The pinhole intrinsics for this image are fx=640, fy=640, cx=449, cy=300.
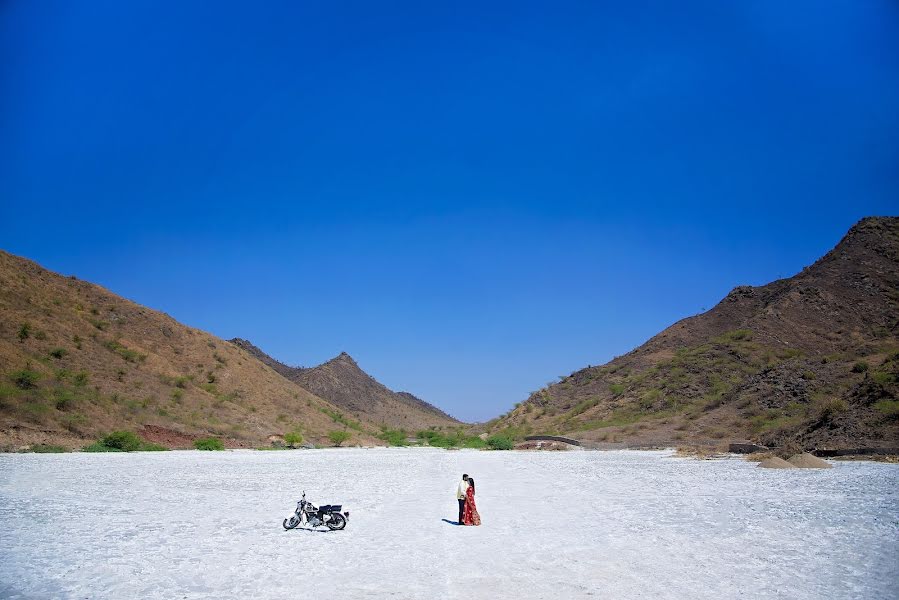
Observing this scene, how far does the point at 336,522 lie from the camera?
12.1 m

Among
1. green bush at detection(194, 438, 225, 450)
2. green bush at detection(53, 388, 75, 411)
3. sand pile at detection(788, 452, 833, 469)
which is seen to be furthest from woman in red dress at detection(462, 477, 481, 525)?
green bush at detection(53, 388, 75, 411)

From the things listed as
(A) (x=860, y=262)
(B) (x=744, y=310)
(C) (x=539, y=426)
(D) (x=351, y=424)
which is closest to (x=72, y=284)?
(D) (x=351, y=424)

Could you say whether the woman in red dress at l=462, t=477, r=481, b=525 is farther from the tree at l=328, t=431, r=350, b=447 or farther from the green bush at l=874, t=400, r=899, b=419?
the tree at l=328, t=431, r=350, b=447

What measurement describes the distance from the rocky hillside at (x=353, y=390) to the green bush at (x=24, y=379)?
74.6 m

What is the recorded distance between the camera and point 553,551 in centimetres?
1002

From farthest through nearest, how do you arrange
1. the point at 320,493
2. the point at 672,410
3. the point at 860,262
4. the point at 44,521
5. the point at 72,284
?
1. the point at 860,262
2. the point at 72,284
3. the point at 672,410
4. the point at 320,493
5. the point at 44,521

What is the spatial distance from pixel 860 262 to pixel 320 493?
7671 centimetres

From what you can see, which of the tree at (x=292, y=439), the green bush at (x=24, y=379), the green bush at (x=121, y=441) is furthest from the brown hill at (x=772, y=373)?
the green bush at (x=24, y=379)

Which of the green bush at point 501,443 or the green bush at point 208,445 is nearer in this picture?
the green bush at point 208,445

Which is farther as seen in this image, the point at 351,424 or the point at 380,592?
the point at 351,424

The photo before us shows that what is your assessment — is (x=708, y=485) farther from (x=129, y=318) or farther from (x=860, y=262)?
(x=860, y=262)

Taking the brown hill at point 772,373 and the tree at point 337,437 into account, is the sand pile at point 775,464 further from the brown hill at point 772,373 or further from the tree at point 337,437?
the tree at point 337,437

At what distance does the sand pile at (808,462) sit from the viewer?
78.8ft

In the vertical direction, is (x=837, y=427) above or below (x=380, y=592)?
above
